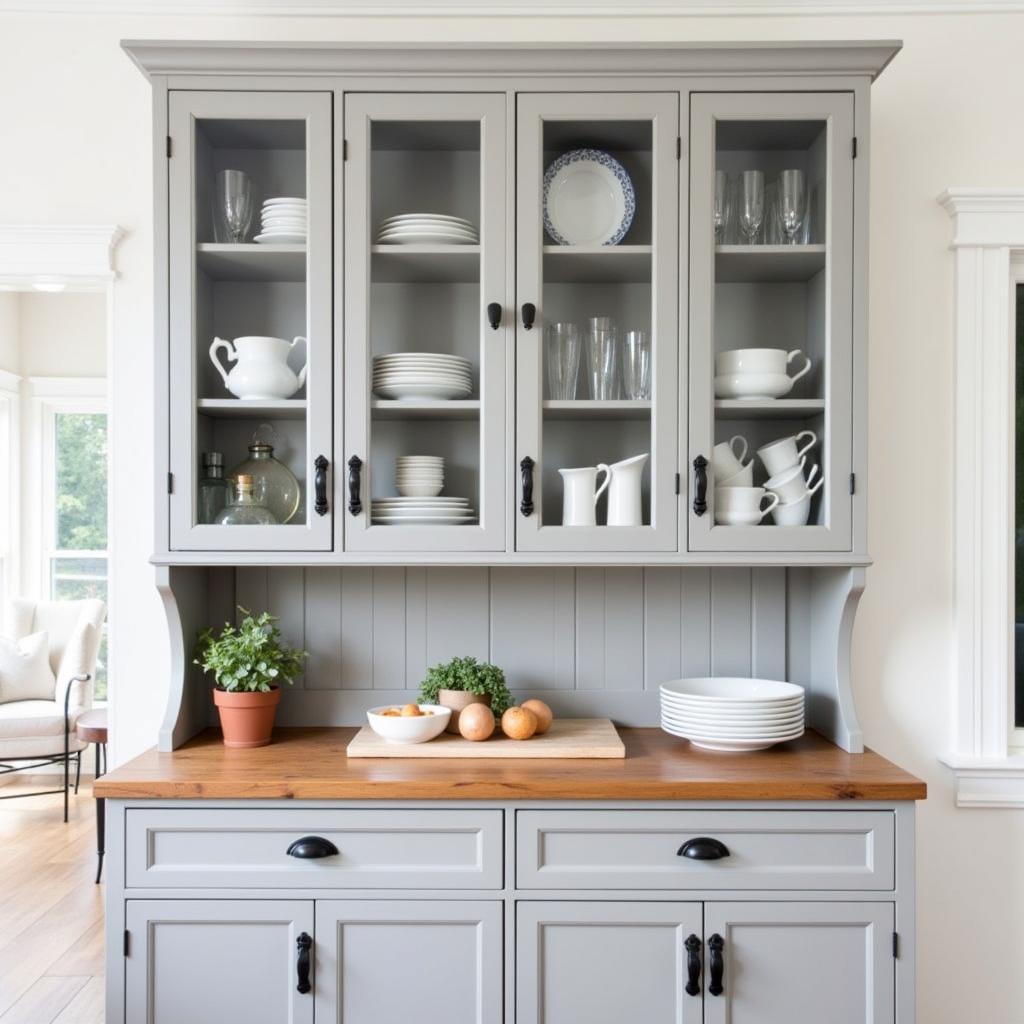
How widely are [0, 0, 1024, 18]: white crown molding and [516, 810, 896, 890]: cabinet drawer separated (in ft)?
6.31

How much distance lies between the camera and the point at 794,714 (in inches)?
78.7

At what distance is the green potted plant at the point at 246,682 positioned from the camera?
2.05 m

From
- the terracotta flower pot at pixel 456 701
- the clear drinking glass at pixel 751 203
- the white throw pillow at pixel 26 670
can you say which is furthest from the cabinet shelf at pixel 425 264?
the white throw pillow at pixel 26 670

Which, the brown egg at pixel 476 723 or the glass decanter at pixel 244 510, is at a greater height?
the glass decanter at pixel 244 510

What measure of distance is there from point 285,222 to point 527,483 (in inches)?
31.0

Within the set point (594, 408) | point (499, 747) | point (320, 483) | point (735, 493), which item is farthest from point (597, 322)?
point (499, 747)

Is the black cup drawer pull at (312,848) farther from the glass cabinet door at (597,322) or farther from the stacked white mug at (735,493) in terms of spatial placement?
the stacked white mug at (735,493)

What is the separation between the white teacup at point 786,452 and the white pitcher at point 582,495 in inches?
14.5

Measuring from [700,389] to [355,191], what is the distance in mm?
859

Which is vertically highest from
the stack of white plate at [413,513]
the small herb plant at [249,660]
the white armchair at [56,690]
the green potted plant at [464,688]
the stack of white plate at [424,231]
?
the stack of white plate at [424,231]

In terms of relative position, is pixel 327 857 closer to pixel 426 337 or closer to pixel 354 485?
pixel 354 485

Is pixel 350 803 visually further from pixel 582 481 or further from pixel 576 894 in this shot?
pixel 582 481

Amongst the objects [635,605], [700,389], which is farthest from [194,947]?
[700,389]

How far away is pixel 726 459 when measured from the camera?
204 cm
